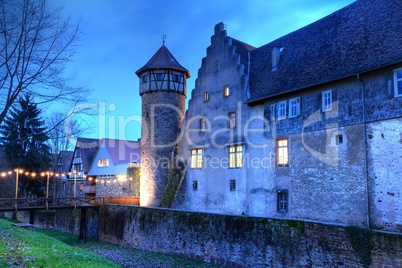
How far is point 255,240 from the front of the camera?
14898 millimetres

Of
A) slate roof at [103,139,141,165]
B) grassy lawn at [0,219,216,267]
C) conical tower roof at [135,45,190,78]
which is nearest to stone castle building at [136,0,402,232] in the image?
conical tower roof at [135,45,190,78]

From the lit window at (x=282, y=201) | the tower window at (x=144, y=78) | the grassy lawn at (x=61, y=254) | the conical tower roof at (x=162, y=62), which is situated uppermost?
the conical tower roof at (x=162, y=62)

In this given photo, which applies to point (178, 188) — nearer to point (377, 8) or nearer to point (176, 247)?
point (176, 247)

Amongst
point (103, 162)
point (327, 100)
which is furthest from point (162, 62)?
point (103, 162)

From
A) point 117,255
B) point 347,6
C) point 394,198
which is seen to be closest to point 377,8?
point 347,6

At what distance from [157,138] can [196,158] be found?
4.22 m

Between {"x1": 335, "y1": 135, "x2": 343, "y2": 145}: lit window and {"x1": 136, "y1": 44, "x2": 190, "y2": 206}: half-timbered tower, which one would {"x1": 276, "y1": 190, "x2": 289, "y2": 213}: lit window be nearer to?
{"x1": 335, "y1": 135, "x2": 343, "y2": 145}: lit window

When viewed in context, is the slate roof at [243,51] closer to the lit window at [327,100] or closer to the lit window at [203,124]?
the lit window at [203,124]

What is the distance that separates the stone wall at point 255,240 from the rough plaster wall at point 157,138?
12.1 feet

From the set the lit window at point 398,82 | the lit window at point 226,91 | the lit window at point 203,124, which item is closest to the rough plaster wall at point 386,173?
the lit window at point 398,82

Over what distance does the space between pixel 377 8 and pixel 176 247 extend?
15682mm

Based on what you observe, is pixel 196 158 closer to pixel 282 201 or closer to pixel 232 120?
pixel 232 120

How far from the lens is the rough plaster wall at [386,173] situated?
45.5 ft

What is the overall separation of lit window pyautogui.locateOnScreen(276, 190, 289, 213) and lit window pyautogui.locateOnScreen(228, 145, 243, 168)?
331 centimetres
